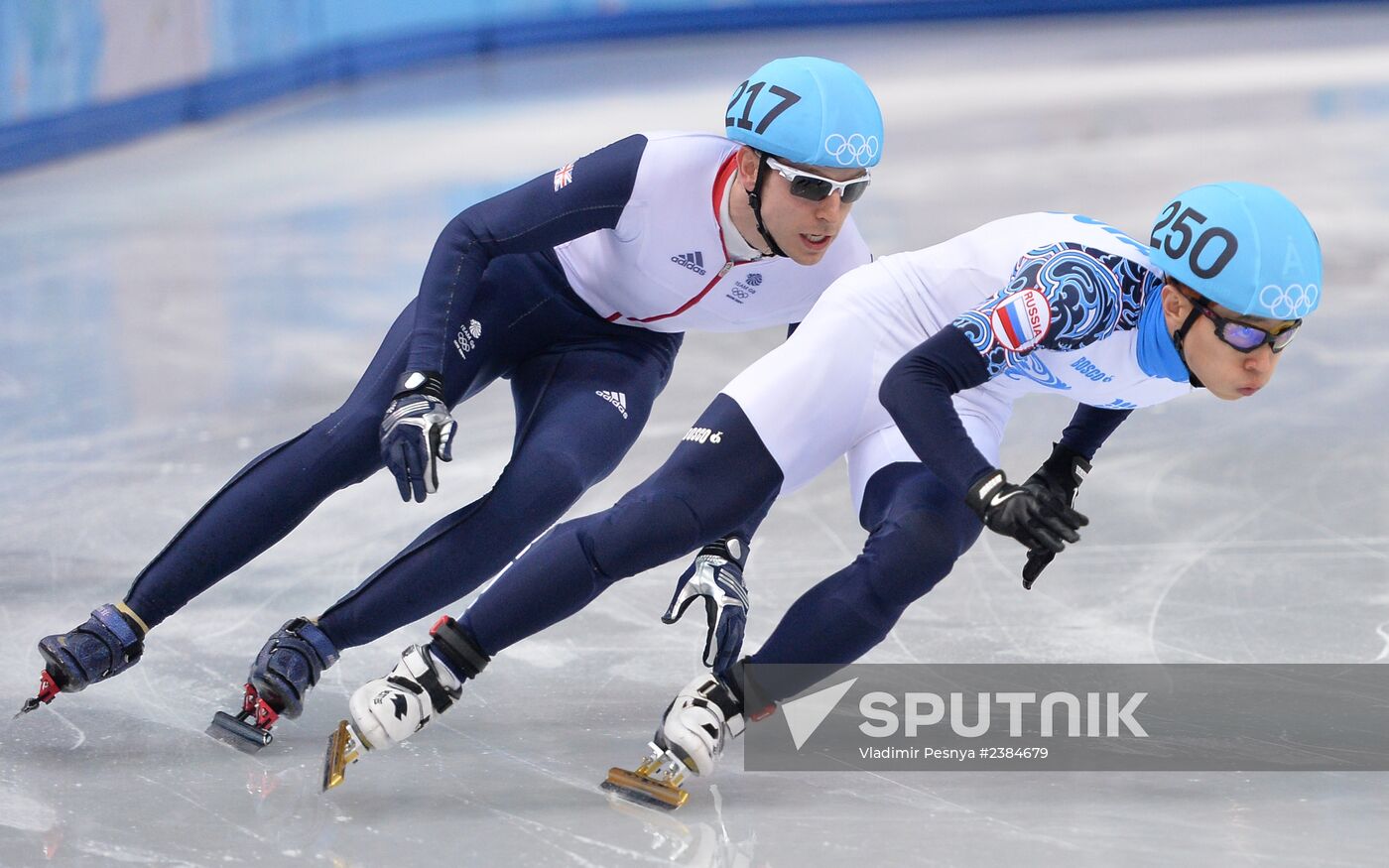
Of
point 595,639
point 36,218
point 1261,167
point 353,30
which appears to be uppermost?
point 353,30

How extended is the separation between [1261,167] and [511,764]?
6.88 m

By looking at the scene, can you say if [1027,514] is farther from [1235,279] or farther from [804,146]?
[804,146]

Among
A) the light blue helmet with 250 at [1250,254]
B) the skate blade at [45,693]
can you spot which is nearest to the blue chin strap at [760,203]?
the light blue helmet with 250 at [1250,254]

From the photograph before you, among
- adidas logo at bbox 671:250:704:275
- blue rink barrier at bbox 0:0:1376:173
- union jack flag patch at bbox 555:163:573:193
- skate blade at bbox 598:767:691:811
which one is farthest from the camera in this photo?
blue rink barrier at bbox 0:0:1376:173

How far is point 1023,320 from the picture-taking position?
284 centimetres

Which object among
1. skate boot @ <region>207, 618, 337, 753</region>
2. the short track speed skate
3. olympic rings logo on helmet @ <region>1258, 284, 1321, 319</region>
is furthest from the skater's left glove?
olympic rings logo on helmet @ <region>1258, 284, 1321, 319</region>

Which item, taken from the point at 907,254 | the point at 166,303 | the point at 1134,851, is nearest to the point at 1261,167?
the point at 166,303

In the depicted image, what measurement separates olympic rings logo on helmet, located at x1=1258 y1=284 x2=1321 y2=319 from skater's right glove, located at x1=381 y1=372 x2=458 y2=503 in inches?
56.8

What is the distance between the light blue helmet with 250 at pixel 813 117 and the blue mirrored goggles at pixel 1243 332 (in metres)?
0.76

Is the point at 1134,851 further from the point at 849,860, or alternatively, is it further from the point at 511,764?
the point at 511,764

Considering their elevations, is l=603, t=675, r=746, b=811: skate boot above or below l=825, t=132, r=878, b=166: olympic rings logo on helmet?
below

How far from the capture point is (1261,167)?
350 inches

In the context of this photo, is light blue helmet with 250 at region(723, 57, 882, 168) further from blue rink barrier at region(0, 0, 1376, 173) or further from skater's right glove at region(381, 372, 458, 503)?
blue rink barrier at region(0, 0, 1376, 173)

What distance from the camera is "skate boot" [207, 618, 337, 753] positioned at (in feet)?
10.6
